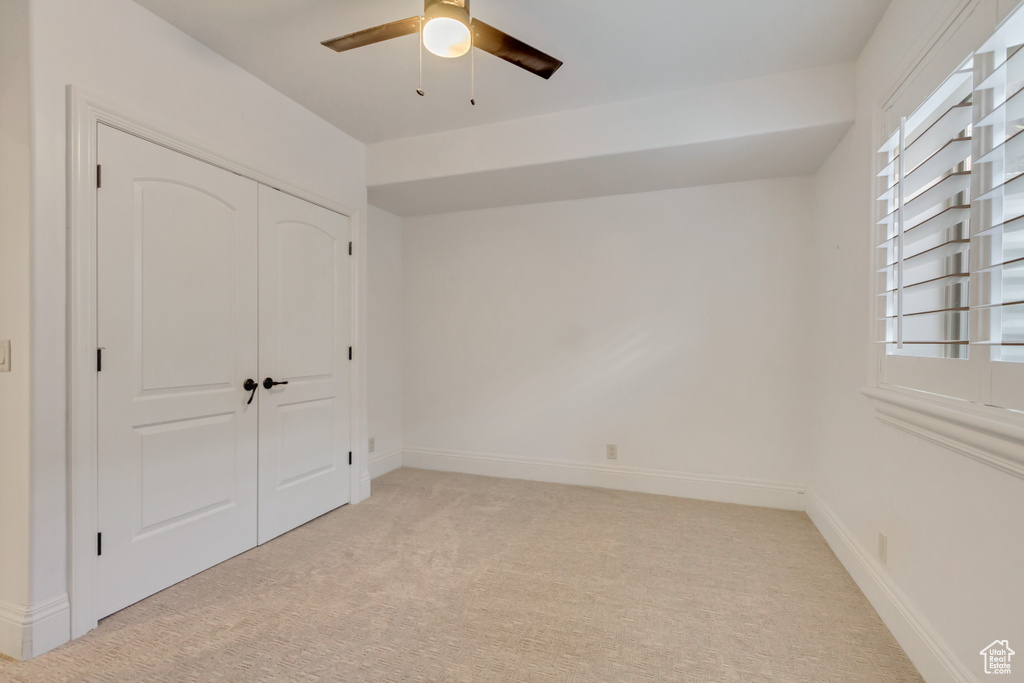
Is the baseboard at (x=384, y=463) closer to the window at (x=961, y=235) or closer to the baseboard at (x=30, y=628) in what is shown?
the baseboard at (x=30, y=628)

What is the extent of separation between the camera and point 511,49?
1839mm

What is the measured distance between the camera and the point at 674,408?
3527 millimetres

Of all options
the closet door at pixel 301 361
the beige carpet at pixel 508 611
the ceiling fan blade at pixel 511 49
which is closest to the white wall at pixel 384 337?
the closet door at pixel 301 361

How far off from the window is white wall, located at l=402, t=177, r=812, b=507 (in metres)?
1.34

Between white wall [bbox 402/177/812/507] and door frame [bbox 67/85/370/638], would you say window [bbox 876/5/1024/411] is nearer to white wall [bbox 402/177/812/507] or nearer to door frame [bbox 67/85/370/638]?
white wall [bbox 402/177/812/507]

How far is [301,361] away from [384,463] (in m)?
1.54

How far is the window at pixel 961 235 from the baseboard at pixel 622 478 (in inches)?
62.3

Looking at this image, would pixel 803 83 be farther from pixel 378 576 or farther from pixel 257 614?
pixel 257 614

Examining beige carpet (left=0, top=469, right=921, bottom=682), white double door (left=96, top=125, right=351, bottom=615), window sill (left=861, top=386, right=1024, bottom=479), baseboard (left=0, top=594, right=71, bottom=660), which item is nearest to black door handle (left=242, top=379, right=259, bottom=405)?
white double door (left=96, top=125, right=351, bottom=615)

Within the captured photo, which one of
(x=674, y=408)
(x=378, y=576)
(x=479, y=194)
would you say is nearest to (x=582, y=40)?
(x=479, y=194)

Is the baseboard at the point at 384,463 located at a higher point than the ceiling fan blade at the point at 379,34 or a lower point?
lower

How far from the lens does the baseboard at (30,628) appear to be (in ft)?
5.54

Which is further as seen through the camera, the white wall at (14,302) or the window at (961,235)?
the white wall at (14,302)

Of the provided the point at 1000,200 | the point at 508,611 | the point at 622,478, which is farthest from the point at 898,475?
the point at 622,478
